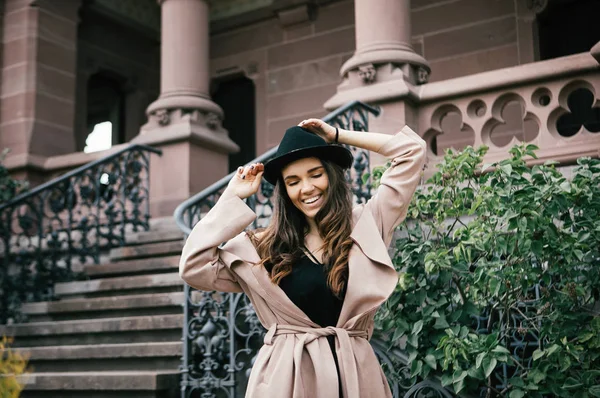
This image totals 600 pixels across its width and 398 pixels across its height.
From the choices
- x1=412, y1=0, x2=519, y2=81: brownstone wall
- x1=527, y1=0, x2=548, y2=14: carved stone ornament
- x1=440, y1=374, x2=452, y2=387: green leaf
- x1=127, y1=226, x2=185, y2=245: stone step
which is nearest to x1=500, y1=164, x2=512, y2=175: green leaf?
x1=440, y1=374, x2=452, y2=387: green leaf

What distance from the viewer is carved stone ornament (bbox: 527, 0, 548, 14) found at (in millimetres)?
10141

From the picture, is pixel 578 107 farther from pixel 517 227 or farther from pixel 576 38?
pixel 517 227

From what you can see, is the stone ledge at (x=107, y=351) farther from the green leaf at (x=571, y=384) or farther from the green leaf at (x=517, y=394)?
the green leaf at (x=571, y=384)

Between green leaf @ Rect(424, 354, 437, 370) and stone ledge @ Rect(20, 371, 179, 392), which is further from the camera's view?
stone ledge @ Rect(20, 371, 179, 392)

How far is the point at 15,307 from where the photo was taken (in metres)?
8.62

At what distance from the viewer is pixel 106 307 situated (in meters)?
7.67

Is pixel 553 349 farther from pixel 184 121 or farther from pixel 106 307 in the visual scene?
pixel 184 121

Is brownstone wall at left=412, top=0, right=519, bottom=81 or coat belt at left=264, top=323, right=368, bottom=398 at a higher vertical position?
brownstone wall at left=412, top=0, right=519, bottom=81

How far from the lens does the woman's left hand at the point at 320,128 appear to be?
3.19 meters

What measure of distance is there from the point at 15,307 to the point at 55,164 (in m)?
2.84

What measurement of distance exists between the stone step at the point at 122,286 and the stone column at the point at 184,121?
65.5 inches

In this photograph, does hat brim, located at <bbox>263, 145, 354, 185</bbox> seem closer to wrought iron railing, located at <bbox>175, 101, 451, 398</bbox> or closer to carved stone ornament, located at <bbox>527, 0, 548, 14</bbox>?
wrought iron railing, located at <bbox>175, 101, 451, 398</bbox>

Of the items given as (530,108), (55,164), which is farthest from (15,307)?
(530,108)

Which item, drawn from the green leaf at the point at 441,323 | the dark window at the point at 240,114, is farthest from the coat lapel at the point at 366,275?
the dark window at the point at 240,114
